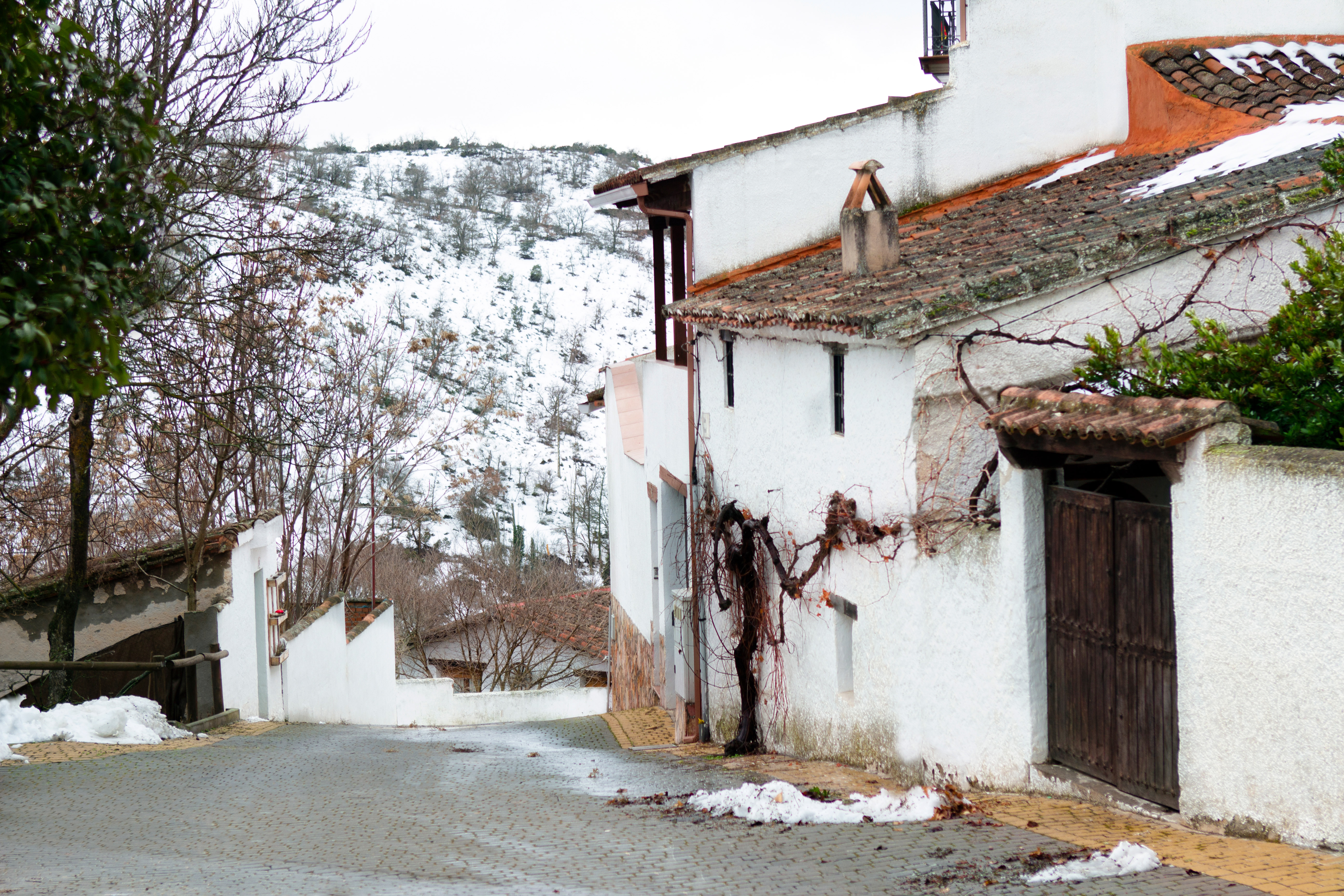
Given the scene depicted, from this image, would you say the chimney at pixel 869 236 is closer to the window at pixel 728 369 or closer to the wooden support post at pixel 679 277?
the window at pixel 728 369

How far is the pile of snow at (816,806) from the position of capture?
23.5ft

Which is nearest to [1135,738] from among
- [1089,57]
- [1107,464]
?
[1107,464]

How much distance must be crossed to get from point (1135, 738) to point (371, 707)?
1724 centimetres

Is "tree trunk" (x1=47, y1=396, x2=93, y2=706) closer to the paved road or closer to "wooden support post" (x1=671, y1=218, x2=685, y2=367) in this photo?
the paved road

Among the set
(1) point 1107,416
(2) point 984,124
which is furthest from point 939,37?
(1) point 1107,416

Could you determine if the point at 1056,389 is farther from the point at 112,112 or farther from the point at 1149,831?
the point at 112,112

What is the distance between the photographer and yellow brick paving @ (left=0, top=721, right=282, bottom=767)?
34.9 ft

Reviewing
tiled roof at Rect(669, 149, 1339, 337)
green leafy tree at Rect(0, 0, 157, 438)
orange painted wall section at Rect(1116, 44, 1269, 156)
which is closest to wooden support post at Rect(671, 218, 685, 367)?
tiled roof at Rect(669, 149, 1339, 337)

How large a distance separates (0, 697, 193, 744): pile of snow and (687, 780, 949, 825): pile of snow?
6.76 meters

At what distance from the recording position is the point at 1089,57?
13938mm

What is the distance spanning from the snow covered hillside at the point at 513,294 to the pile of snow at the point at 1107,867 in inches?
1205

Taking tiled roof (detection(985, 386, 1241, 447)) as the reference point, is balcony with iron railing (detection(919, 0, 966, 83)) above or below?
above

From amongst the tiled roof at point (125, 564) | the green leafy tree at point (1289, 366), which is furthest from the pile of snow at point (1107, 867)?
the tiled roof at point (125, 564)

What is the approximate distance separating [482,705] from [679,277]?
11.9 metres
